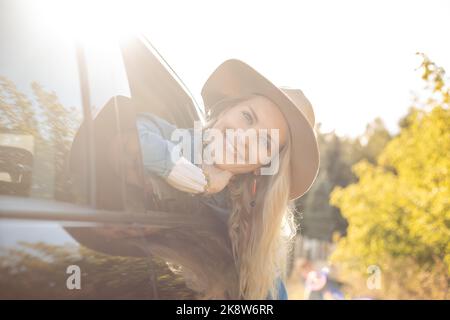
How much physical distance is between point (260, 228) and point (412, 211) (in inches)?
190

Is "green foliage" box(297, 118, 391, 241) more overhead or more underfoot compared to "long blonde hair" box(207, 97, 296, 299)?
more overhead

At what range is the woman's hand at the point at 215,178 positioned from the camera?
2.09 m

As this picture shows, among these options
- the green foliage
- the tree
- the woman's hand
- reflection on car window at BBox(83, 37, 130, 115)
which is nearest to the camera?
reflection on car window at BBox(83, 37, 130, 115)

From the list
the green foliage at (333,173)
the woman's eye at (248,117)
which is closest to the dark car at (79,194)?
the woman's eye at (248,117)

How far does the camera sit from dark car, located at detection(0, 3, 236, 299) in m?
1.34

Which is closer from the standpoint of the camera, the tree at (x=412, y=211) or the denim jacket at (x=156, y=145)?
the denim jacket at (x=156, y=145)

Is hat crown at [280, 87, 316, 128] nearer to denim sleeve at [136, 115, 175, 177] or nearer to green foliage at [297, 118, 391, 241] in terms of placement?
denim sleeve at [136, 115, 175, 177]

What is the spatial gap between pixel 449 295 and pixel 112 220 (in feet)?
15.8

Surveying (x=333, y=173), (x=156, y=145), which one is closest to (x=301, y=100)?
(x=156, y=145)

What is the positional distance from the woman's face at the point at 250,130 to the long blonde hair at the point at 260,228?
0.24 ft

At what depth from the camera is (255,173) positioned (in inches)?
91.7

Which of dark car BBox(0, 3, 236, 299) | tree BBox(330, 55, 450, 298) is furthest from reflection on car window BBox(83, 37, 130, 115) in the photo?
tree BBox(330, 55, 450, 298)

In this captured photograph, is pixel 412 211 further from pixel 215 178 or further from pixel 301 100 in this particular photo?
pixel 215 178

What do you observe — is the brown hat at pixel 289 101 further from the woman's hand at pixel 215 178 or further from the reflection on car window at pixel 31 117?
the reflection on car window at pixel 31 117
